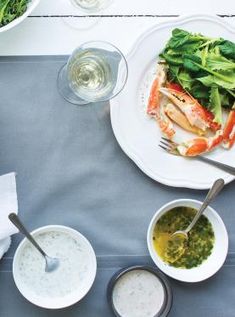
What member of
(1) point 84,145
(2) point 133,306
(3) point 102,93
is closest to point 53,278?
(2) point 133,306

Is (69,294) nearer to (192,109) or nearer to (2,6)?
(192,109)

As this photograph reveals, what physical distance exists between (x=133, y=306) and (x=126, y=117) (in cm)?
40

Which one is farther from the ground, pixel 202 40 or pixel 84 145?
pixel 202 40

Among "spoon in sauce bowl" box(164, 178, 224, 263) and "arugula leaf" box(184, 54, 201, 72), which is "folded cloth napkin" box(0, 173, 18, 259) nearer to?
"spoon in sauce bowl" box(164, 178, 224, 263)

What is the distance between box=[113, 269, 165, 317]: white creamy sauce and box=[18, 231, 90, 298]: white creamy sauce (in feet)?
0.28

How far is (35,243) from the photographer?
174 centimetres

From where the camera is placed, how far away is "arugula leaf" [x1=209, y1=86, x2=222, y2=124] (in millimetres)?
1788

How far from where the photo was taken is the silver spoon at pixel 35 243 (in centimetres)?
171

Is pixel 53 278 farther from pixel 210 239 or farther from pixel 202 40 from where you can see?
pixel 202 40

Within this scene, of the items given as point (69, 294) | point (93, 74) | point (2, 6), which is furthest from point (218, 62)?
point (69, 294)

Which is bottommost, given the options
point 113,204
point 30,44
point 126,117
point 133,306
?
point 133,306

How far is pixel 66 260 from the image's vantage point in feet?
5.88

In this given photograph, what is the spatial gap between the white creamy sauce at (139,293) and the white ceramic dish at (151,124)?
0.21 m

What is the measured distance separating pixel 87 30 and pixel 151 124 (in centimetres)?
25
